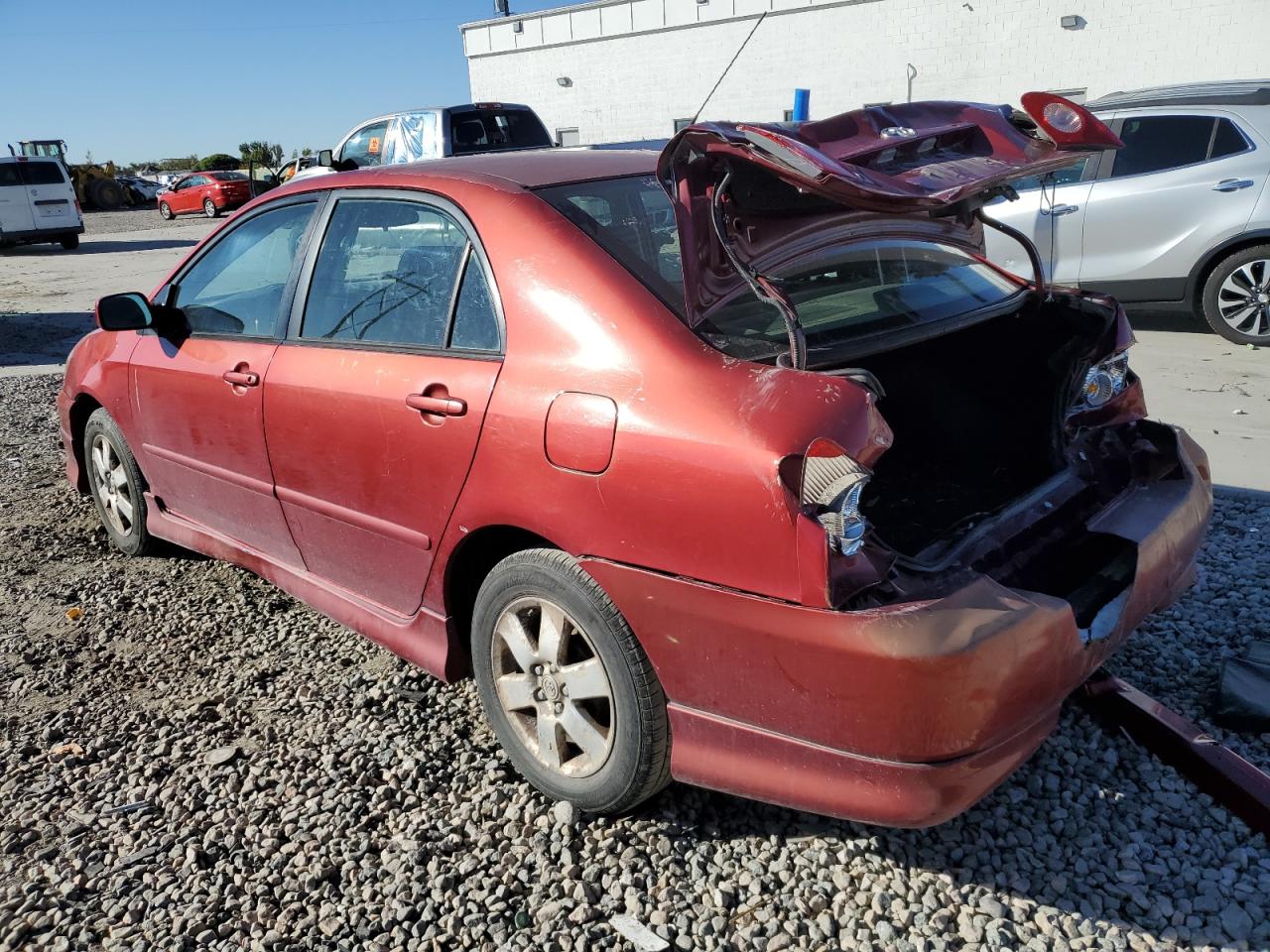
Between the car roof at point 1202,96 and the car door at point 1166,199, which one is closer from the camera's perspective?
the car door at point 1166,199

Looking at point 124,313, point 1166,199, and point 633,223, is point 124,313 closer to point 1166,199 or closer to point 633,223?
point 633,223

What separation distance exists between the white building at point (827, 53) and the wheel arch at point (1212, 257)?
12.4 meters

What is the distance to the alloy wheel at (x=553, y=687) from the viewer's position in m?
2.53

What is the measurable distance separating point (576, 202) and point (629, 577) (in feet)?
3.62

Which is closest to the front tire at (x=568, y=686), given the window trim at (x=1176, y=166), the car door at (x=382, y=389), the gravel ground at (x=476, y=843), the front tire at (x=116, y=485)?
the gravel ground at (x=476, y=843)

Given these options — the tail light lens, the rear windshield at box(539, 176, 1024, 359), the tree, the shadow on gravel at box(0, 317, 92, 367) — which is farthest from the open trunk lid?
the tree

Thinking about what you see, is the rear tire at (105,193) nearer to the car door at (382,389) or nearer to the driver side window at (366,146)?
the driver side window at (366,146)

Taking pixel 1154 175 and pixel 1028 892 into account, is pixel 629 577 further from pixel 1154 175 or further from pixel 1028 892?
pixel 1154 175

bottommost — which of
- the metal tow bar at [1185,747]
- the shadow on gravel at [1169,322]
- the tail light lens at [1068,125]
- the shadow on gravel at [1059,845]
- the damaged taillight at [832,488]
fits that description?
the shadow on gravel at [1059,845]

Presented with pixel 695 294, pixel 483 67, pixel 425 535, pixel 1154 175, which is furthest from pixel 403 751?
pixel 483 67

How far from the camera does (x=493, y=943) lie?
90.4 inches

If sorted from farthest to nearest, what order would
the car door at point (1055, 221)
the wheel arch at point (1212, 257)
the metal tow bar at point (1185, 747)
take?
1. the car door at point (1055, 221)
2. the wheel arch at point (1212, 257)
3. the metal tow bar at point (1185, 747)

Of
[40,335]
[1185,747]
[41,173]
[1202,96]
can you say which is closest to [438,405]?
[1185,747]

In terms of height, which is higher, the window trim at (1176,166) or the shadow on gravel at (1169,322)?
the window trim at (1176,166)
